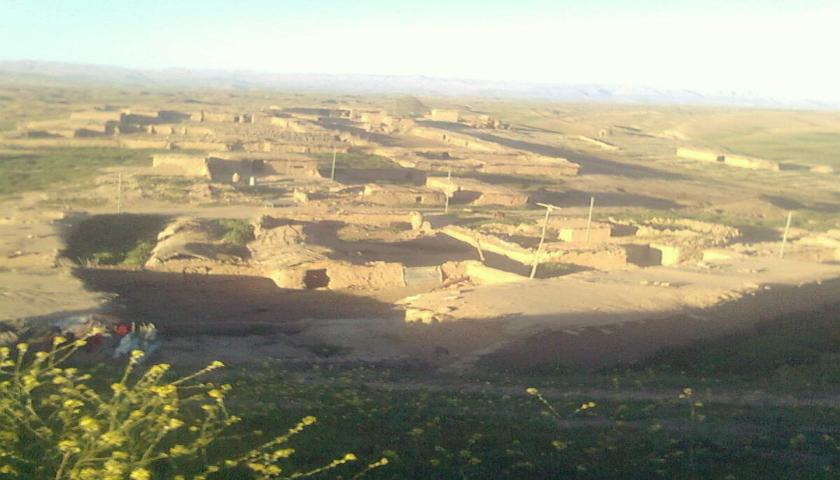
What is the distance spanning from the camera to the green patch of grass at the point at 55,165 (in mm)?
32469

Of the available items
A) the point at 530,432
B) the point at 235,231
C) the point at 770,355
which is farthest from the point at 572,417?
the point at 235,231

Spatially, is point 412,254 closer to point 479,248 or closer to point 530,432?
point 479,248

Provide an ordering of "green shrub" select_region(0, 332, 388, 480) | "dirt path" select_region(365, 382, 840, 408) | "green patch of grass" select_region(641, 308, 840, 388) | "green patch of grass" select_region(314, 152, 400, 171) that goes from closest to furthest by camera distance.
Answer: "green shrub" select_region(0, 332, 388, 480) → "dirt path" select_region(365, 382, 840, 408) → "green patch of grass" select_region(641, 308, 840, 388) → "green patch of grass" select_region(314, 152, 400, 171)

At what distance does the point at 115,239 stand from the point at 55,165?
16.7 meters

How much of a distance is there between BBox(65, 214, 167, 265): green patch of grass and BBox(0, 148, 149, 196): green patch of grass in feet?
28.3

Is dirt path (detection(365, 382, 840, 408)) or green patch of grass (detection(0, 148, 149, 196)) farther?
green patch of grass (detection(0, 148, 149, 196))

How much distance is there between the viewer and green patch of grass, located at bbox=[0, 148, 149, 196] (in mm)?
32469

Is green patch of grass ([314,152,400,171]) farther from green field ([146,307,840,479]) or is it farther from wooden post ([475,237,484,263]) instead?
green field ([146,307,840,479])

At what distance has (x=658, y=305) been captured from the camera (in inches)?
619

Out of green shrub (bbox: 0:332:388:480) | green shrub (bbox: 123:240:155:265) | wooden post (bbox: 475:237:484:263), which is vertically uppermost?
green shrub (bbox: 0:332:388:480)

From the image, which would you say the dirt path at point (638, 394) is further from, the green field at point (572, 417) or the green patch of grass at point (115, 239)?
the green patch of grass at point (115, 239)

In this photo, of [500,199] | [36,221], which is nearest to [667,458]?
[36,221]

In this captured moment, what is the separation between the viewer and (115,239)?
74.6ft

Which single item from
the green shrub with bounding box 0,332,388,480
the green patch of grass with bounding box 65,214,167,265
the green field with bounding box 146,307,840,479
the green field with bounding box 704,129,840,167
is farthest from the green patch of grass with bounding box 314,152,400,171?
the green shrub with bounding box 0,332,388,480
